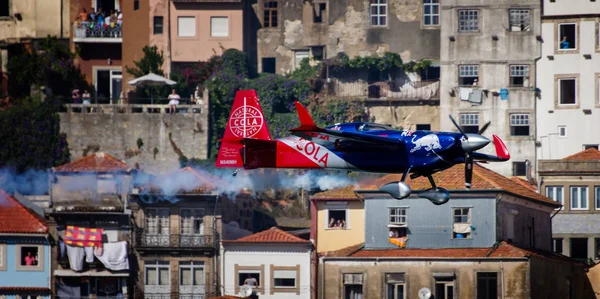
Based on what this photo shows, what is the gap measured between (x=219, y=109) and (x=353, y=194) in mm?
16067

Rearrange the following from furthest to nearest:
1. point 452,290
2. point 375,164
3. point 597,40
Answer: point 597,40 < point 452,290 < point 375,164

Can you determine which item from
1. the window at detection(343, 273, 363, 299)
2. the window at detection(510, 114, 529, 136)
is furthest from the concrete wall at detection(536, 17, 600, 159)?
the window at detection(343, 273, 363, 299)

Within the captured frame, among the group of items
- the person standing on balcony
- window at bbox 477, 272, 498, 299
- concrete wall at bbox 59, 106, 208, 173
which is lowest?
window at bbox 477, 272, 498, 299

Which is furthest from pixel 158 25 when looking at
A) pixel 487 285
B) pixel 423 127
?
pixel 487 285

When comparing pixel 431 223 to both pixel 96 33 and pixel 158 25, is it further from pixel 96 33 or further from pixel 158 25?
pixel 96 33

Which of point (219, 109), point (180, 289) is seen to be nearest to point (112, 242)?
point (180, 289)

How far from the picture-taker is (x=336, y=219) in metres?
81.4

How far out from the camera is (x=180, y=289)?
8338cm

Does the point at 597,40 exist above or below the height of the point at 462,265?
above

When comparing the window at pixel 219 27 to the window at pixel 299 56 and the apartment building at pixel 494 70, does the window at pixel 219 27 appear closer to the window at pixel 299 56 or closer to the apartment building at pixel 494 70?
the window at pixel 299 56

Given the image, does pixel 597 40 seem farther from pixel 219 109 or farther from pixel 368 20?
pixel 219 109

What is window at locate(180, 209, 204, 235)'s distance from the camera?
84562mm

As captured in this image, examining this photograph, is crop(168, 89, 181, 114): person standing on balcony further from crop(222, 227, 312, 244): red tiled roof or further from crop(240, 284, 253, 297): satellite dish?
crop(240, 284, 253, 297): satellite dish

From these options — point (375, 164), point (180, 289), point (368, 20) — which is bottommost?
point (180, 289)
